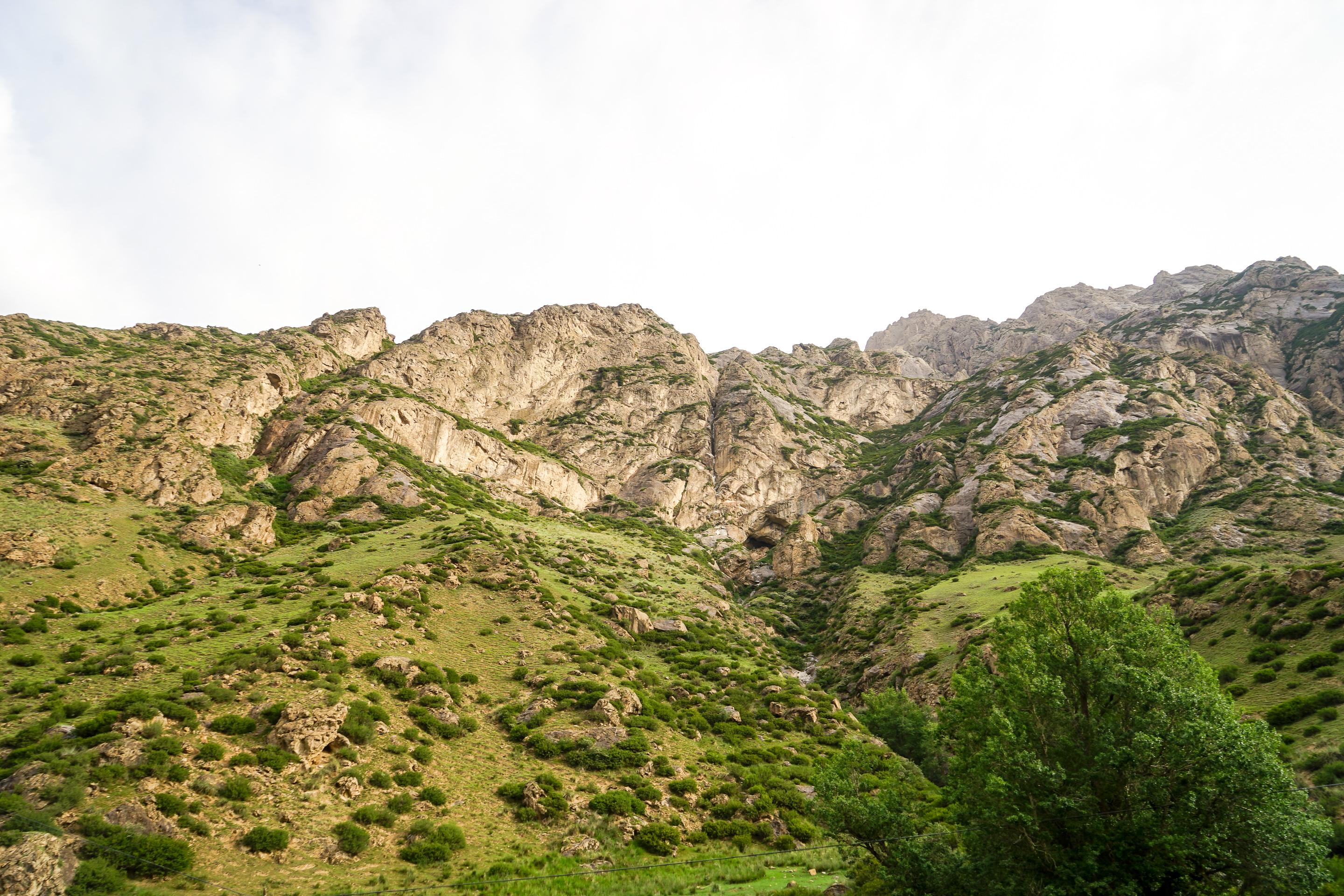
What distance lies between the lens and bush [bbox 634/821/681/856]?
2420 cm

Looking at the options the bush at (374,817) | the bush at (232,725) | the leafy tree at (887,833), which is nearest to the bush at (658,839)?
the leafy tree at (887,833)

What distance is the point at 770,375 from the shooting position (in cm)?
19625

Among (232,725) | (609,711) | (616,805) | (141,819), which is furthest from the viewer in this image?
(609,711)

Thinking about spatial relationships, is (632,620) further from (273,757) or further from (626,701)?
(273,757)

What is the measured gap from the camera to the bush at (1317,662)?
84.8ft

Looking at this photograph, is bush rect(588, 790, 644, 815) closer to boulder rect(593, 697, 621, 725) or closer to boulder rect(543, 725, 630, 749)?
boulder rect(543, 725, 630, 749)

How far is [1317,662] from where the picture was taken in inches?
1033

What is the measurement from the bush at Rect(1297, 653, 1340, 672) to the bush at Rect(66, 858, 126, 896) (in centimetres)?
5011

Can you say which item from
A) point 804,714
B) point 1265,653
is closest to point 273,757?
point 804,714

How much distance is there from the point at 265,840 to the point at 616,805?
1449cm

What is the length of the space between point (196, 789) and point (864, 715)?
49646 millimetres

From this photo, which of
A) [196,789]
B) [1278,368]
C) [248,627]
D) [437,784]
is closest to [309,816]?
[196,789]

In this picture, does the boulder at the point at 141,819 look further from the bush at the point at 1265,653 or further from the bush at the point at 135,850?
the bush at the point at 1265,653

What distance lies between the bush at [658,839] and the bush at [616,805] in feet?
3.49
